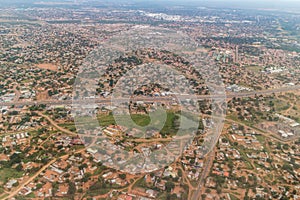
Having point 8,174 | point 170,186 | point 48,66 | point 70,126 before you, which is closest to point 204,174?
point 170,186

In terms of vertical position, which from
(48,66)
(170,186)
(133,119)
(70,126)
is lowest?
(170,186)

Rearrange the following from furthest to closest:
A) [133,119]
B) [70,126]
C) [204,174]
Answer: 1. [133,119]
2. [70,126]
3. [204,174]

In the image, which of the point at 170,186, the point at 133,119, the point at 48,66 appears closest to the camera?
the point at 170,186

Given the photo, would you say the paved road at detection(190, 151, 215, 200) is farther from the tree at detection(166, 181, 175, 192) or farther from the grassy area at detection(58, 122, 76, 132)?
the grassy area at detection(58, 122, 76, 132)

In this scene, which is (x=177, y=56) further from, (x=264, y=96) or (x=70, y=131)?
(x=70, y=131)

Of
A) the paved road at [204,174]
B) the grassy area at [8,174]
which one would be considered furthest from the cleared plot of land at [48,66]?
the paved road at [204,174]

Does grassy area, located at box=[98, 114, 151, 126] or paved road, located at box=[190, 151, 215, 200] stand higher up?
grassy area, located at box=[98, 114, 151, 126]

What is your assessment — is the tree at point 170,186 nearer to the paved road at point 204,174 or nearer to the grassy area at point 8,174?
the paved road at point 204,174

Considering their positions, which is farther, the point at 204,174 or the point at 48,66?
the point at 48,66

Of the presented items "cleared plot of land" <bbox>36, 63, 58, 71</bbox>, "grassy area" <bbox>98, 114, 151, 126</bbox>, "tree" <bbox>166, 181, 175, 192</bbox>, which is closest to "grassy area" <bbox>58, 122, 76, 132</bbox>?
"grassy area" <bbox>98, 114, 151, 126</bbox>

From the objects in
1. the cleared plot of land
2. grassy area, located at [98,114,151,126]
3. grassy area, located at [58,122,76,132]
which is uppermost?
the cleared plot of land

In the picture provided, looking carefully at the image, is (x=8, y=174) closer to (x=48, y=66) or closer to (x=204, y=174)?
(x=204, y=174)
